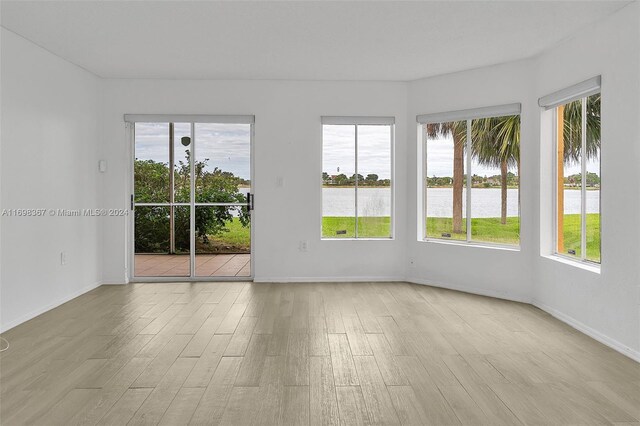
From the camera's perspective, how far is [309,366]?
3.35m

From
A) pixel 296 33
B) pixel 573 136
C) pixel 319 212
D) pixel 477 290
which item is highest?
pixel 296 33

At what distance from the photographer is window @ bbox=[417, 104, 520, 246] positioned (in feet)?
18.4

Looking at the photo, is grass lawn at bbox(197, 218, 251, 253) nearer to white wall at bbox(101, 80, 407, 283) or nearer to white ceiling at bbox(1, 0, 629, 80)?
white wall at bbox(101, 80, 407, 283)

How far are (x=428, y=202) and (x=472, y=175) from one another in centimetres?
70

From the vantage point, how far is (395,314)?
15.7 ft

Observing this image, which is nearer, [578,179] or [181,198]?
[578,179]

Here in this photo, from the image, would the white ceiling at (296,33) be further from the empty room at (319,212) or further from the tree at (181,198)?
the tree at (181,198)

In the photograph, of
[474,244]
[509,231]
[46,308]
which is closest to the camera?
[46,308]

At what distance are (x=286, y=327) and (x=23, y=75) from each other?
343 centimetres

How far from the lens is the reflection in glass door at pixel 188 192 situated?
6445mm

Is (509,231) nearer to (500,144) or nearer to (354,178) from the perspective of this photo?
(500,144)

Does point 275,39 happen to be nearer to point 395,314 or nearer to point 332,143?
point 332,143

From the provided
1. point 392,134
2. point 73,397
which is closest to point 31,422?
point 73,397

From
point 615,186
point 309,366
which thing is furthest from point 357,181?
point 309,366
